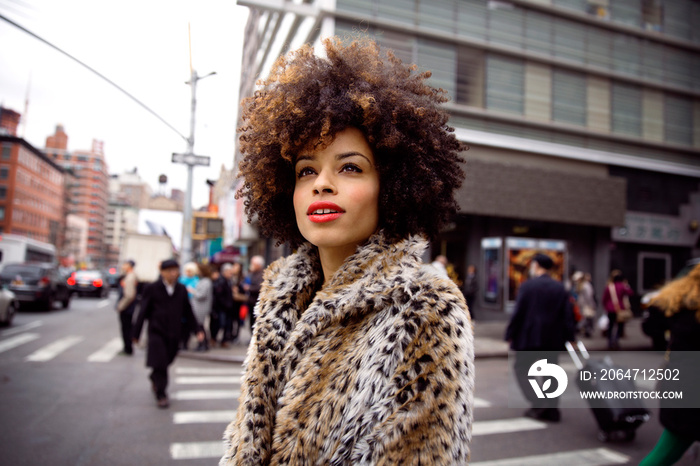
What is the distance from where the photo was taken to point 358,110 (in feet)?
5.15

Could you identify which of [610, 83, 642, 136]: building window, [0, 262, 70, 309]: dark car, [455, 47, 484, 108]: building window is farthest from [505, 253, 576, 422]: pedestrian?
[0, 262, 70, 309]: dark car

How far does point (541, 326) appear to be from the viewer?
596 centimetres

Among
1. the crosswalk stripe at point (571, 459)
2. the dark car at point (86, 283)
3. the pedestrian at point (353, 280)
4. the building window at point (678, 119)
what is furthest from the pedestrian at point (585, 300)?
the dark car at point (86, 283)

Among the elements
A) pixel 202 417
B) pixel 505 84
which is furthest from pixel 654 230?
pixel 202 417

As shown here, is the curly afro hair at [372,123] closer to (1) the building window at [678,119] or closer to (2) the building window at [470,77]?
(2) the building window at [470,77]

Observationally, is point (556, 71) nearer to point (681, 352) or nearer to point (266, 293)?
point (681, 352)

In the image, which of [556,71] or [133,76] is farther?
[556,71]

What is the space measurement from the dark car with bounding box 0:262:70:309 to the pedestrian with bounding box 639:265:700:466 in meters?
19.5

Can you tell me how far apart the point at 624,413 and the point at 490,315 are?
38.2 ft

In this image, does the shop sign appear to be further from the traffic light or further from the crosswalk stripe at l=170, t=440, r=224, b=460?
the crosswalk stripe at l=170, t=440, r=224, b=460

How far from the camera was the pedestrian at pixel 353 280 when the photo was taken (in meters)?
1.20

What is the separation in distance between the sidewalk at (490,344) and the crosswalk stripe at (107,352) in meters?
1.40

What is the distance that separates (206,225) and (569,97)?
49.1 feet

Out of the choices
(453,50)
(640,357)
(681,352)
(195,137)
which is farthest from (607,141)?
(195,137)
